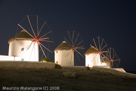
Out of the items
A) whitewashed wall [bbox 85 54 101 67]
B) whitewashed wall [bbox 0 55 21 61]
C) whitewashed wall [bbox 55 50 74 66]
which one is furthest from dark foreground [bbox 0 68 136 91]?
whitewashed wall [bbox 85 54 101 67]

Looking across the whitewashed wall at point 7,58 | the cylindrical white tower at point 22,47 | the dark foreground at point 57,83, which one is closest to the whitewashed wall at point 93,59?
the cylindrical white tower at point 22,47

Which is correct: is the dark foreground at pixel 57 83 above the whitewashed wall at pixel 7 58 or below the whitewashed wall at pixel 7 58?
below

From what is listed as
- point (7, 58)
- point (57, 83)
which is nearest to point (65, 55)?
point (7, 58)

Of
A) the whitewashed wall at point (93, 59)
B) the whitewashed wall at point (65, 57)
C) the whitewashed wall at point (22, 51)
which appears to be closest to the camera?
the whitewashed wall at point (22, 51)

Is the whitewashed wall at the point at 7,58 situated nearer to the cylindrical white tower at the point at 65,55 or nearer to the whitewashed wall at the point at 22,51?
the whitewashed wall at the point at 22,51

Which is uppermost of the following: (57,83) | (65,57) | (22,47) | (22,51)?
(22,47)

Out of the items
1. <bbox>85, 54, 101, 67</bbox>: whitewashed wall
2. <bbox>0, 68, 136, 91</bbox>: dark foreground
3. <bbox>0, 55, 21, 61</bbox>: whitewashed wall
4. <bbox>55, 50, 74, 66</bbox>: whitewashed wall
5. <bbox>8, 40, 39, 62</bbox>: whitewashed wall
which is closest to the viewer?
<bbox>0, 68, 136, 91</bbox>: dark foreground

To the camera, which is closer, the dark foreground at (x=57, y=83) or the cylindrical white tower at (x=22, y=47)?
the dark foreground at (x=57, y=83)

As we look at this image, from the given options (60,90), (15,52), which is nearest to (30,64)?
(15,52)

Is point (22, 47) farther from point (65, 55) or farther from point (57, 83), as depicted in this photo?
point (57, 83)

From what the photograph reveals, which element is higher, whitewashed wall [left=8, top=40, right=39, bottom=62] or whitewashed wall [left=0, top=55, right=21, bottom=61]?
whitewashed wall [left=8, top=40, right=39, bottom=62]

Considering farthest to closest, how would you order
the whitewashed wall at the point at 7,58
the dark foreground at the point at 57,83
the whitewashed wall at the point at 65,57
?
the whitewashed wall at the point at 65,57, the whitewashed wall at the point at 7,58, the dark foreground at the point at 57,83

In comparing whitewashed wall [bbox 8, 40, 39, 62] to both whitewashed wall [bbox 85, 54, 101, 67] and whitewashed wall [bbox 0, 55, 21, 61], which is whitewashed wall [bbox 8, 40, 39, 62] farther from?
whitewashed wall [bbox 85, 54, 101, 67]

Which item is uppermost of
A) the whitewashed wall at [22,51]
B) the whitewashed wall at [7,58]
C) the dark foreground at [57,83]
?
the whitewashed wall at [22,51]
